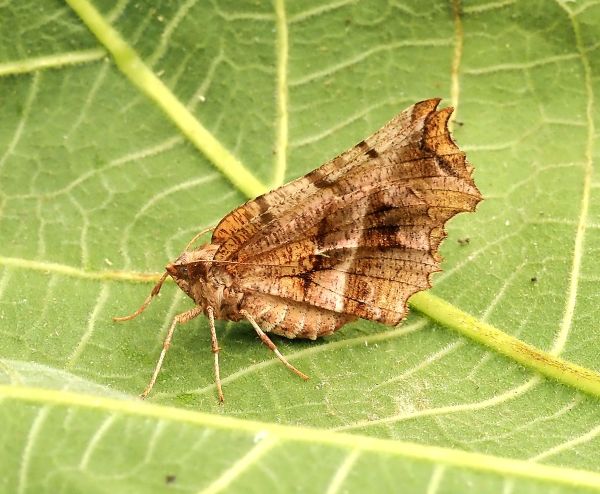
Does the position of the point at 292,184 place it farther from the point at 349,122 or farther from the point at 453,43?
the point at 453,43

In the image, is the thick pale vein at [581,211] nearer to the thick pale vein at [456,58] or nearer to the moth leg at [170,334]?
the thick pale vein at [456,58]

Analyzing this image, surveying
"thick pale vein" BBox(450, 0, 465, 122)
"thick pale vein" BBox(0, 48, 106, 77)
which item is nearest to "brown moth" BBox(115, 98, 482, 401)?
"thick pale vein" BBox(450, 0, 465, 122)

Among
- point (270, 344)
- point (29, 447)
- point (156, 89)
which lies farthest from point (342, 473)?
point (156, 89)

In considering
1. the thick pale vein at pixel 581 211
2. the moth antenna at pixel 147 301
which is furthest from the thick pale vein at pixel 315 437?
the moth antenna at pixel 147 301

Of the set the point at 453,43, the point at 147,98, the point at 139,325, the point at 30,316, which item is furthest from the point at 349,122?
the point at 30,316

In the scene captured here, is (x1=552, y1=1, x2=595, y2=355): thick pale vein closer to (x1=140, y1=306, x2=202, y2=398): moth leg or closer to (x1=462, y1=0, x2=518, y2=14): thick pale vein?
(x1=462, y1=0, x2=518, y2=14): thick pale vein

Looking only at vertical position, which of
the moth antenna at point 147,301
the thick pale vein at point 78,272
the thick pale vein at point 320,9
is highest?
the thick pale vein at point 320,9
